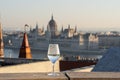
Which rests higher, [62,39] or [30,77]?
[30,77]

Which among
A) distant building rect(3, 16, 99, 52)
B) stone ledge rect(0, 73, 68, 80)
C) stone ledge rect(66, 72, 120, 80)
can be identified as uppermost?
stone ledge rect(0, 73, 68, 80)

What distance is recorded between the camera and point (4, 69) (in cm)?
1139

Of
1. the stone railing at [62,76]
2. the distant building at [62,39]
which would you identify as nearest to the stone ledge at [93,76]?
the stone railing at [62,76]

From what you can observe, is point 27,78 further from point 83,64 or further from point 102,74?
point 83,64

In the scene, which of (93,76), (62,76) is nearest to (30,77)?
(62,76)

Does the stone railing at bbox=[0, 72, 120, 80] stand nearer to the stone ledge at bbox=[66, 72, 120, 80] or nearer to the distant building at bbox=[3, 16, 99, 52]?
the stone ledge at bbox=[66, 72, 120, 80]

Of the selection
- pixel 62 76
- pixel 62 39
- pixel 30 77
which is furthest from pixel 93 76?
pixel 62 39

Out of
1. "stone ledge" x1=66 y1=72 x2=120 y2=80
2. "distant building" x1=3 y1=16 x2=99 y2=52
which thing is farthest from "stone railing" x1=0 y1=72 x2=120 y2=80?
"distant building" x1=3 y1=16 x2=99 y2=52

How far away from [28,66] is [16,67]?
117 cm

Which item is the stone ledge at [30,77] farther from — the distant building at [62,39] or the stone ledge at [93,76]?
the distant building at [62,39]

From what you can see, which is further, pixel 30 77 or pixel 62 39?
pixel 62 39

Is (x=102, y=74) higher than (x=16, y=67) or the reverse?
higher

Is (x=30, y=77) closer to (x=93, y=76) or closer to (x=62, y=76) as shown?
(x=62, y=76)

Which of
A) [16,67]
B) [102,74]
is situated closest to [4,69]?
[16,67]
